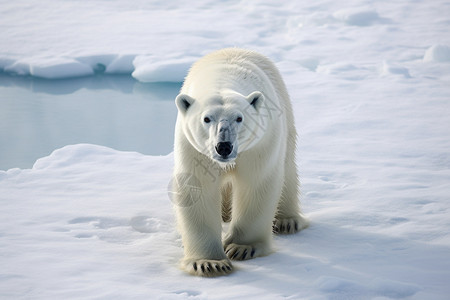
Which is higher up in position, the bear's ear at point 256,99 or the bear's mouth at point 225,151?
the bear's ear at point 256,99

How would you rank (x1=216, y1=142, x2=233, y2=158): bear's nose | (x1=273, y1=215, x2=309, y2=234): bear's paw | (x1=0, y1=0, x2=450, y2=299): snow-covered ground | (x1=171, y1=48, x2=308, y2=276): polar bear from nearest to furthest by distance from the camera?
(x1=216, y1=142, x2=233, y2=158): bear's nose → (x1=171, y1=48, x2=308, y2=276): polar bear → (x1=0, y1=0, x2=450, y2=299): snow-covered ground → (x1=273, y1=215, x2=309, y2=234): bear's paw

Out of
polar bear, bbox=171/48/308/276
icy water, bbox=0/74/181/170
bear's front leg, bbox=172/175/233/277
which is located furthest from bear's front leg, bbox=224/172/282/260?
icy water, bbox=0/74/181/170

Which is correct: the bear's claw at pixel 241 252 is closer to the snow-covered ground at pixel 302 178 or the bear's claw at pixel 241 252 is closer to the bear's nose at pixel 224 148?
the snow-covered ground at pixel 302 178

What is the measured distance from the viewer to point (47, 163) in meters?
5.37

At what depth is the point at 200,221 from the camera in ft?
10.8

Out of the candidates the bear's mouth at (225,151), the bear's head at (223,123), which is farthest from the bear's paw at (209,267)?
the bear's mouth at (225,151)

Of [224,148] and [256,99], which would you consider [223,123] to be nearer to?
[224,148]

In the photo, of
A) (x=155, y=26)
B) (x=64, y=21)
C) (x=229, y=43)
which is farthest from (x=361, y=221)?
(x=64, y=21)

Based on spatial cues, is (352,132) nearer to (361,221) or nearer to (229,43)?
(361,221)

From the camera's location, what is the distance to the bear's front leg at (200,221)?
10.7 ft

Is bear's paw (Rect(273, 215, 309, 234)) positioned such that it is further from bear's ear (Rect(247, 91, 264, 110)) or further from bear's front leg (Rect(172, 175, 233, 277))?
bear's ear (Rect(247, 91, 264, 110))

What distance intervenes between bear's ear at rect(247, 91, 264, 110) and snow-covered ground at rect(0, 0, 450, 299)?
35.8 inches

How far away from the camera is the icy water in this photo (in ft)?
21.4

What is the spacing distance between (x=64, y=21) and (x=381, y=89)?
6.67m
